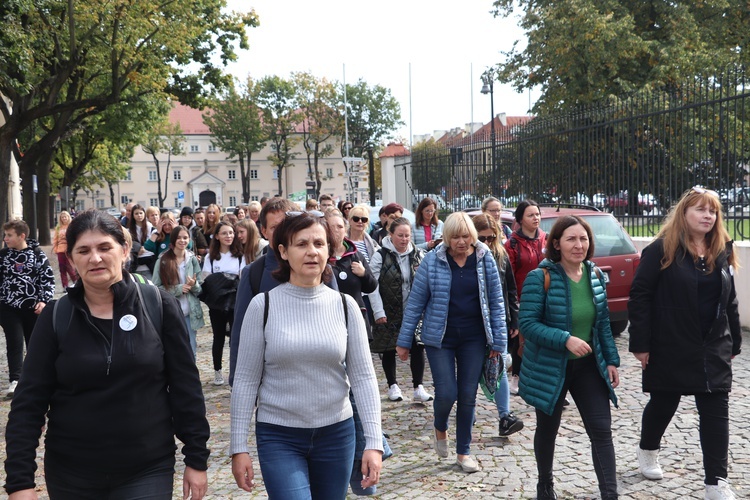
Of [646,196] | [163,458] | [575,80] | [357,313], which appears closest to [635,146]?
[646,196]

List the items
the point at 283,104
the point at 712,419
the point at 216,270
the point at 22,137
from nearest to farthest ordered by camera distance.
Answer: the point at 712,419, the point at 216,270, the point at 22,137, the point at 283,104

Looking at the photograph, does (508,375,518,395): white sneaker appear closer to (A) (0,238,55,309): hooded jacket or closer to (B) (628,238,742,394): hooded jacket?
(B) (628,238,742,394): hooded jacket

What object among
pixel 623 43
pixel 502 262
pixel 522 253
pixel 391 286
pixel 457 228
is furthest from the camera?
pixel 623 43

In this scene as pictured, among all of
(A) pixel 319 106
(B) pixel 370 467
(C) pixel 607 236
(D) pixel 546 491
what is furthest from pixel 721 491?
(A) pixel 319 106

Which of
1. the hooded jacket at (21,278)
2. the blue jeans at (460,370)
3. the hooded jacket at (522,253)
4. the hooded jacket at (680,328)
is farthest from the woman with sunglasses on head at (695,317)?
the hooded jacket at (21,278)

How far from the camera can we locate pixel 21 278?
26.2ft

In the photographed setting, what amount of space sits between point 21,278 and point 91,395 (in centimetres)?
572

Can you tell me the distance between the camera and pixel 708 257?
15.7ft

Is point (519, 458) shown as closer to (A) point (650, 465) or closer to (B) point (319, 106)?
(A) point (650, 465)

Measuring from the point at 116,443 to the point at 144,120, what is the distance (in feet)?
103

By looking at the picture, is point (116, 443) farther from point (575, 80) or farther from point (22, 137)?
point (22, 137)

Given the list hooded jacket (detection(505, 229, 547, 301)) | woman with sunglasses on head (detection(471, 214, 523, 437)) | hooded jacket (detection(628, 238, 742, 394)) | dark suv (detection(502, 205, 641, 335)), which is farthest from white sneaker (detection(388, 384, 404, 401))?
hooded jacket (detection(628, 238, 742, 394))

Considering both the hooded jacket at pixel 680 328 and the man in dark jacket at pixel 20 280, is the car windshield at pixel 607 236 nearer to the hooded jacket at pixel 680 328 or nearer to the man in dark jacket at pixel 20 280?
the hooded jacket at pixel 680 328

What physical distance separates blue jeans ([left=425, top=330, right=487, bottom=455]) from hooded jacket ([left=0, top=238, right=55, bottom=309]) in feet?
14.2
